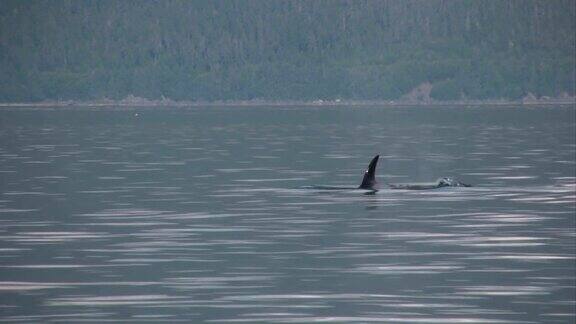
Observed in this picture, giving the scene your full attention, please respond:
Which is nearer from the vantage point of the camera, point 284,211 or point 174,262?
point 174,262

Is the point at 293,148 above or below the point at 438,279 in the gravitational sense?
below

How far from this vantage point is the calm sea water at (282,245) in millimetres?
25359

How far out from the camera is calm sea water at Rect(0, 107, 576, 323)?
25.4m

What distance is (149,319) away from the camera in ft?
79.1

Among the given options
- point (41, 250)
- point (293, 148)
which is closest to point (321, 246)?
point (41, 250)

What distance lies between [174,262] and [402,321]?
320 inches

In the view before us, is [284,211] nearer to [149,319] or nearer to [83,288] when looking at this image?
[83,288]

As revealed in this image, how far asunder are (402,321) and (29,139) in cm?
8720

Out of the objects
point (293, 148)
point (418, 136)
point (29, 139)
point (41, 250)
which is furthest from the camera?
point (418, 136)

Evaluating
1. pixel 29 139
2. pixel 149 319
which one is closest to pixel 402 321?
pixel 149 319

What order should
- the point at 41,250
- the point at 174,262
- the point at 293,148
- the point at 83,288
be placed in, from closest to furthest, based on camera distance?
the point at 83,288
the point at 174,262
the point at 41,250
the point at 293,148

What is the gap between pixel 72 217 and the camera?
4156 centimetres

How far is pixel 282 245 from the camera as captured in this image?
34250 millimetres

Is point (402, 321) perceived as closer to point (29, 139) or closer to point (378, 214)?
point (378, 214)
